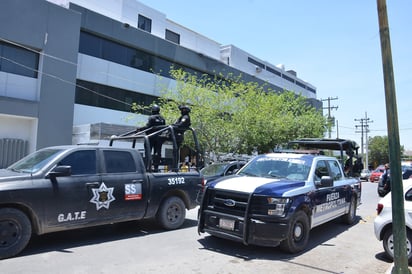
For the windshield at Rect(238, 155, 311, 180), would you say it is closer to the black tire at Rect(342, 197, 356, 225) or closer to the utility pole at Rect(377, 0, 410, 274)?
the utility pole at Rect(377, 0, 410, 274)

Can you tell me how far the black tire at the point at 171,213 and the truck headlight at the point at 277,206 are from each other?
9.55ft

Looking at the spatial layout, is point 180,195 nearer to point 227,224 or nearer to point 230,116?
point 227,224

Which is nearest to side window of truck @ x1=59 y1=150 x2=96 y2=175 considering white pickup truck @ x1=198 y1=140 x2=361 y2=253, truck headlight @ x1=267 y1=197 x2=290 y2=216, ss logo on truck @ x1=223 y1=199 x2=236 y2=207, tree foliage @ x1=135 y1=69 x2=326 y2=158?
white pickup truck @ x1=198 y1=140 x2=361 y2=253

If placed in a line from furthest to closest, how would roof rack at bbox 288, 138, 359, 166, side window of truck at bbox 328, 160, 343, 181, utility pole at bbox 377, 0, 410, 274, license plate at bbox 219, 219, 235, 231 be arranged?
roof rack at bbox 288, 138, 359, 166 → side window of truck at bbox 328, 160, 343, 181 → license plate at bbox 219, 219, 235, 231 → utility pole at bbox 377, 0, 410, 274

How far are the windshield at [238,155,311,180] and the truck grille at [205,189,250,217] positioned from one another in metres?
1.12

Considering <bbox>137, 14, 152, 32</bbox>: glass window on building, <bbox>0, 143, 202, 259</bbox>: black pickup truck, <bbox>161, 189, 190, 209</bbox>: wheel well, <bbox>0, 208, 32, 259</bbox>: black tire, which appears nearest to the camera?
<bbox>0, 208, 32, 259</bbox>: black tire

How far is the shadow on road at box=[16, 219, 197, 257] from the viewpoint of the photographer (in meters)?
6.25

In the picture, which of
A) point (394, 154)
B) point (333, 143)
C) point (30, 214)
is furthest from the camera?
point (333, 143)

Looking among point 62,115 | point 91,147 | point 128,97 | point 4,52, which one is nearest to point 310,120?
point 128,97

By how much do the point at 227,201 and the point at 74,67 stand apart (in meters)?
16.6

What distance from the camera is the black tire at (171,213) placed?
796cm

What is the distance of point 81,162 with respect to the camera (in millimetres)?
6672

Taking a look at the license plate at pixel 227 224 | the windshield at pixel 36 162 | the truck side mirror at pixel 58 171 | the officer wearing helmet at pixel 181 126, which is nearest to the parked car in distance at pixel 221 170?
the officer wearing helmet at pixel 181 126

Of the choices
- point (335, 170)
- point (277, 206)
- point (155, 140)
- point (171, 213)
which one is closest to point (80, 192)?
point (171, 213)
